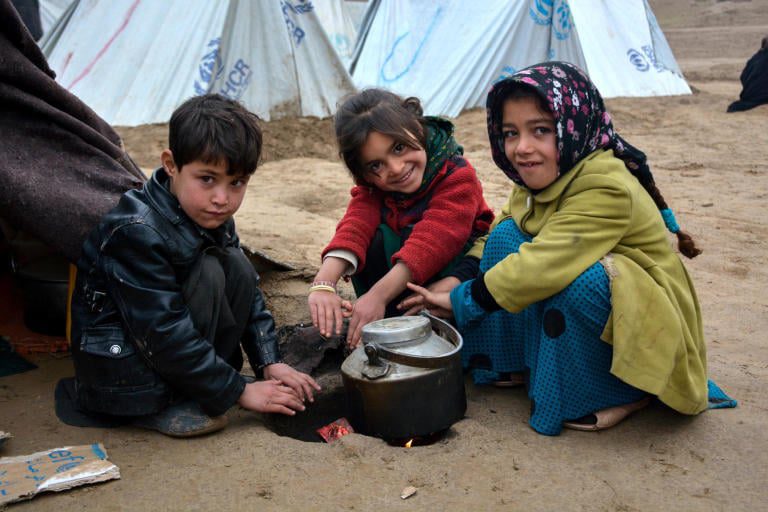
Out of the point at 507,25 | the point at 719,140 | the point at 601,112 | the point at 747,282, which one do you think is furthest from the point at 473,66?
the point at 601,112

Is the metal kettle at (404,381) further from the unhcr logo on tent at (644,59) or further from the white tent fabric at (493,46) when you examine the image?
the unhcr logo on tent at (644,59)

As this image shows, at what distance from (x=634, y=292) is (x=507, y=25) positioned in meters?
6.88

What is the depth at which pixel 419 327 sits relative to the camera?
73.7 inches

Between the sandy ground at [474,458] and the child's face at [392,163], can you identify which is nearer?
the sandy ground at [474,458]

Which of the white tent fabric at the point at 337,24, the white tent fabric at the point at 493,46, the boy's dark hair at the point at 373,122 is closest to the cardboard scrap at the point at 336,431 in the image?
the boy's dark hair at the point at 373,122

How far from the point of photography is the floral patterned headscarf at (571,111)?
1882mm

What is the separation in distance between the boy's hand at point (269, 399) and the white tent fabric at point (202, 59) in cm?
526

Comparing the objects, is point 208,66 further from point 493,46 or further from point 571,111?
point 571,111

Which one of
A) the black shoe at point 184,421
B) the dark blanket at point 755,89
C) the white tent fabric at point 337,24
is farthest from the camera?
the white tent fabric at point 337,24

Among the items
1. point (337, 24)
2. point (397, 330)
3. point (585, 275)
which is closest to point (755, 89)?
point (337, 24)

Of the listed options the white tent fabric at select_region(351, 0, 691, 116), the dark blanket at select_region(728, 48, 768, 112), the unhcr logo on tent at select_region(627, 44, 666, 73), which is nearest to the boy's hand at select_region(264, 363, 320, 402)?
the white tent fabric at select_region(351, 0, 691, 116)

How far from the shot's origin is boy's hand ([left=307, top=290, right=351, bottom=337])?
2.13m

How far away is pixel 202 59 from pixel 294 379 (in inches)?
213

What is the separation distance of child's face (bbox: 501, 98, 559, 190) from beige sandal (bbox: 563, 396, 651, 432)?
618 millimetres
